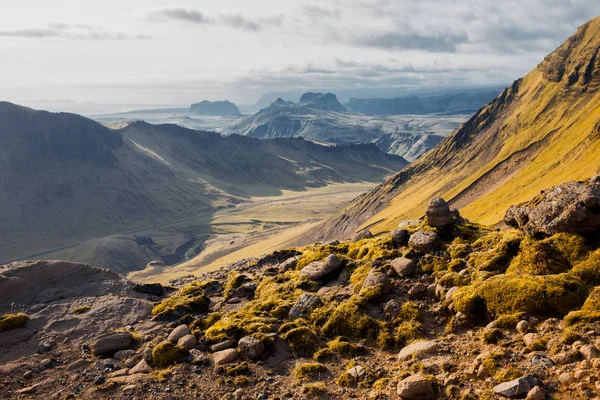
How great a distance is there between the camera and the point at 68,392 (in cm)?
2103

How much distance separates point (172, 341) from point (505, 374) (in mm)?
18910

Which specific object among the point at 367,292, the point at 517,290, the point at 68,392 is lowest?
the point at 68,392

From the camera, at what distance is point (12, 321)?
27.3 meters

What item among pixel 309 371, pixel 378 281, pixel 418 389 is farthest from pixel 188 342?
pixel 418 389

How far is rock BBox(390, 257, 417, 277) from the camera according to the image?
1099 inches

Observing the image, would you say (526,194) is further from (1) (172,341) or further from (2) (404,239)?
(1) (172,341)

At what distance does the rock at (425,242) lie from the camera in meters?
29.8

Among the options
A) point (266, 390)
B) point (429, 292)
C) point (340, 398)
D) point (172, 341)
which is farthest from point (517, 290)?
point (172, 341)

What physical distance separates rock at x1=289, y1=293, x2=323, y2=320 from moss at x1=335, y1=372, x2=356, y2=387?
23.2ft

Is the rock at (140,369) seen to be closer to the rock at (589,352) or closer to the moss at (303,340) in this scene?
the moss at (303,340)

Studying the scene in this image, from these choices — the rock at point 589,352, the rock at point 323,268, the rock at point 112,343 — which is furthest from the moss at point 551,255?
the rock at point 112,343

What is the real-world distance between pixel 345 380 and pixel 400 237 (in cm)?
1531

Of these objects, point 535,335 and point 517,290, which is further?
point 517,290

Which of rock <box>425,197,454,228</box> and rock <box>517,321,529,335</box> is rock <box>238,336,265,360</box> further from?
rock <box>425,197,454,228</box>
